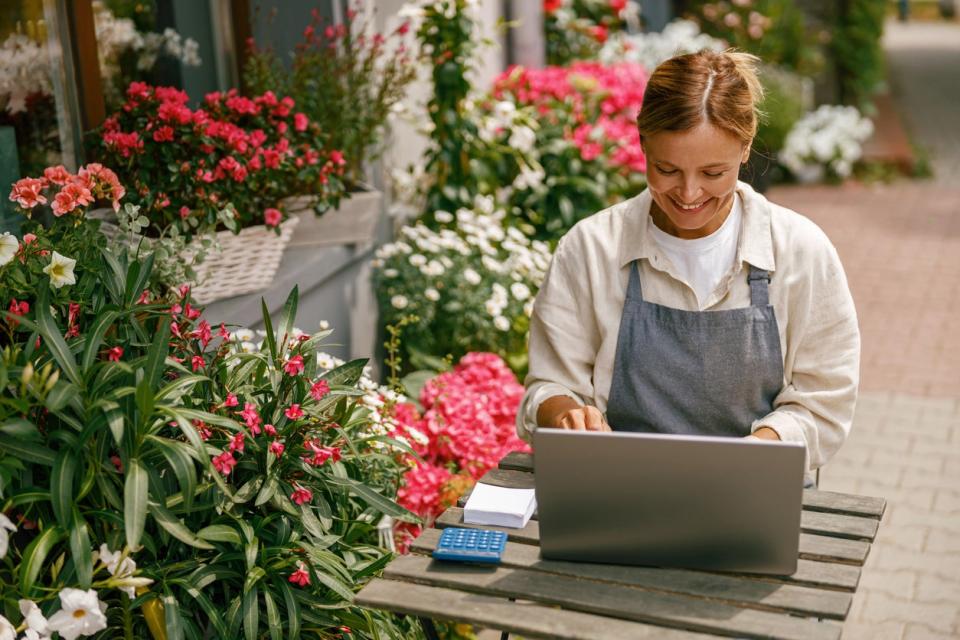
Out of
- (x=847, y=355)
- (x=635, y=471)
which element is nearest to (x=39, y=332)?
(x=635, y=471)

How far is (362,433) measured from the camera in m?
2.92

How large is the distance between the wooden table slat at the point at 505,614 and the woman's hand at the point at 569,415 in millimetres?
486

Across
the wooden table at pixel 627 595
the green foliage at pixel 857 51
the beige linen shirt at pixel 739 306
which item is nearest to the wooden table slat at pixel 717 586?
the wooden table at pixel 627 595

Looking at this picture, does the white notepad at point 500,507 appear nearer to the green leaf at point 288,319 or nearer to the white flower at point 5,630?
the green leaf at point 288,319

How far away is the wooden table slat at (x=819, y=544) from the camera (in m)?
2.05

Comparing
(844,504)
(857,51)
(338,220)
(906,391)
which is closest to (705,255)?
(844,504)

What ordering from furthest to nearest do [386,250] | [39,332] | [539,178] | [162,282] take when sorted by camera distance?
[539,178]
[386,250]
[162,282]
[39,332]

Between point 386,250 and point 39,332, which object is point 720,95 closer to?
point 39,332

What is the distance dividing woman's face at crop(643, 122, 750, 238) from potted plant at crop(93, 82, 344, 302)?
122 cm

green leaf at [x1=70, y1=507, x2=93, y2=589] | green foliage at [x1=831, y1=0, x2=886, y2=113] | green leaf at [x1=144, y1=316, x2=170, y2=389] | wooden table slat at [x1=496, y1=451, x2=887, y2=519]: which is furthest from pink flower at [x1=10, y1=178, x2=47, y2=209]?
Result: green foliage at [x1=831, y1=0, x2=886, y2=113]

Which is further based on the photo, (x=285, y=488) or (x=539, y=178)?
(x=539, y=178)

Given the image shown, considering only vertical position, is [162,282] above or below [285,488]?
above

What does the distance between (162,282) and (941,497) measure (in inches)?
122

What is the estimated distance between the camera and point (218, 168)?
10.4 ft
